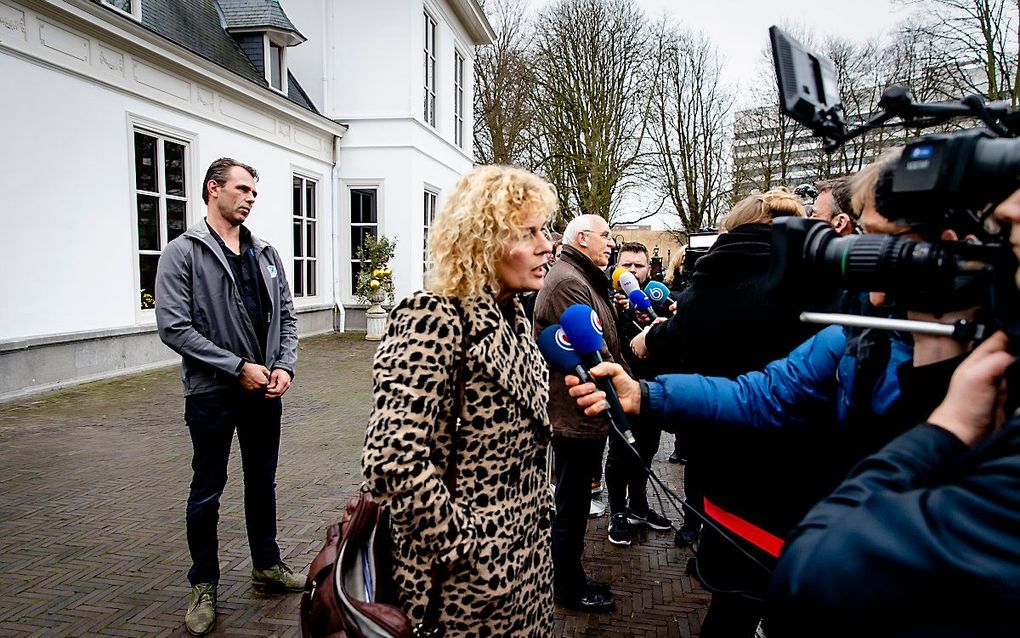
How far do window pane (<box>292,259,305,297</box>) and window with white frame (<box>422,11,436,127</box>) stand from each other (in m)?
5.01

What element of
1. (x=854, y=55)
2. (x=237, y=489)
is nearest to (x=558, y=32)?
(x=854, y=55)

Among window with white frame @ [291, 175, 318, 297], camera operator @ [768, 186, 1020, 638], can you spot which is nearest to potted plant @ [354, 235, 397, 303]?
window with white frame @ [291, 175, 318, 297]

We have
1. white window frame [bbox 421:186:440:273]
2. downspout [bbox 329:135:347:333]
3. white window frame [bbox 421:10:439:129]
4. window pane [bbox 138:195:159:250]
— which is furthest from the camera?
white window frame [bbox 421:186:440:273]

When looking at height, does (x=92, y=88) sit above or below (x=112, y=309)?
above

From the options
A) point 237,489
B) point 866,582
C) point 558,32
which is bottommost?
point 237,489

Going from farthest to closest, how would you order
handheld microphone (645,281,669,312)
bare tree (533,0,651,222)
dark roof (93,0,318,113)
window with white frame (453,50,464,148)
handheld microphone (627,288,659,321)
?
1. bare tree (533,0,651,222)
2. window with white frame (453,50,464,148)
3. dark roof (93,0,318,113)
4. handheld microphone (645,281,669,312)
5. handheld microphone (627,288,659,321)

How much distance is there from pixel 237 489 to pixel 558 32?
22511 mm

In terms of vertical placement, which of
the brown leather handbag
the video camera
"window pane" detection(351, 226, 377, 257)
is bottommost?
the brown leather handbag

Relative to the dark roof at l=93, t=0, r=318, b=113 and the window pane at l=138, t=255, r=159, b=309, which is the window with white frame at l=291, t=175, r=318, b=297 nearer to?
the dark roof at l=93, t=0, r=318, b=113

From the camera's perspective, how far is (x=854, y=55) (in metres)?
20.5

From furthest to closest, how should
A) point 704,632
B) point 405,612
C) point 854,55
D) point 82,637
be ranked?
point 854,55 < point 82,637 < point 704,632 < point 405,612

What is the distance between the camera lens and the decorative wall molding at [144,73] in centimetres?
714

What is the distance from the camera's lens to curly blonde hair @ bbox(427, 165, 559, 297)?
5.74 feet

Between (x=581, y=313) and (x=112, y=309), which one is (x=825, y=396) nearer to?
(x=581, y=313)
